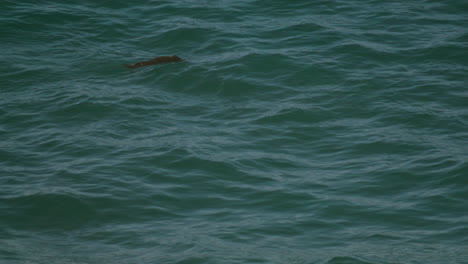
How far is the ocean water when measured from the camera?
24.9ft

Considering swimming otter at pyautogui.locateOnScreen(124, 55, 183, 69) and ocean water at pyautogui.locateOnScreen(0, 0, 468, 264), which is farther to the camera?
swimming otter at pyautogui.locateOnScreen(124, 55, 183, 69)

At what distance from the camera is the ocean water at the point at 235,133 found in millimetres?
7578

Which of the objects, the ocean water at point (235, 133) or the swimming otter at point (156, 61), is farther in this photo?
the swimming otter at point (156, 61)

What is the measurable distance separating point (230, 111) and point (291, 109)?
111cm

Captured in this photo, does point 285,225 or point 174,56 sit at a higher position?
point 174,56

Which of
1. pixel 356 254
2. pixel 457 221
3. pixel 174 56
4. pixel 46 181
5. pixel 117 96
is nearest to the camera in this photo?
pixel 356 254

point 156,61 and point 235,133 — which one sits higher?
point 156,61

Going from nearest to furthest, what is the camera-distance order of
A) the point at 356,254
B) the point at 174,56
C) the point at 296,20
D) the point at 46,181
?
the point at 356,254 < the point at 46,181 < the point at 174,56 < the point at 296,20

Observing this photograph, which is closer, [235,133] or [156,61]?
[235,133]

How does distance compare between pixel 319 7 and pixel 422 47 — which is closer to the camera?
pixel 422 47

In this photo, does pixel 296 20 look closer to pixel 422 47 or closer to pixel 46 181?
pixel 422 47

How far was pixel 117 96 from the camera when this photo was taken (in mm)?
11789

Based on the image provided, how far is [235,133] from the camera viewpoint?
34.4 feet

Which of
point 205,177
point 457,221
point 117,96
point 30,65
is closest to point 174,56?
point 117,96
